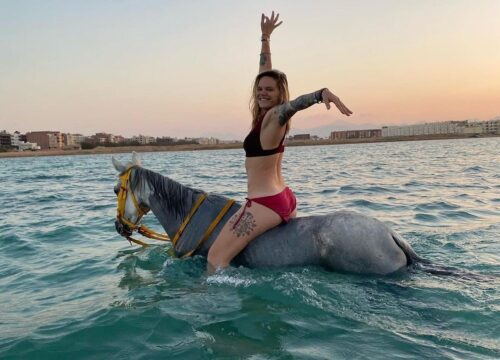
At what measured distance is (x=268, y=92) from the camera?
5.70m

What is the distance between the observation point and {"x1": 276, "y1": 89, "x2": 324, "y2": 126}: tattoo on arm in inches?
193

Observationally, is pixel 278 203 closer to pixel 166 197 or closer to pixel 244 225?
pixel 244 225

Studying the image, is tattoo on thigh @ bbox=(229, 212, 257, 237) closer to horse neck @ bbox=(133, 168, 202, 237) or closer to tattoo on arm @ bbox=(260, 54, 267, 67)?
horse neck @ bbox=(133, 168, 202, 237)

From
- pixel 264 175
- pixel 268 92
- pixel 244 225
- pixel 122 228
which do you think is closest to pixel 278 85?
pixel 268 92

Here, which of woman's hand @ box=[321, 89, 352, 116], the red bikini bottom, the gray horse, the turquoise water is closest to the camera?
the turquoise water

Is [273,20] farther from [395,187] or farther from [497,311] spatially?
[395,187]

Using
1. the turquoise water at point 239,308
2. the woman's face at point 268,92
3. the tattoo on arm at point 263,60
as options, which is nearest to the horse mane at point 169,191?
the turquoise water at point 239,308

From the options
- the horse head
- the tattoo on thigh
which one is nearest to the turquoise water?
the tattoo on thigh

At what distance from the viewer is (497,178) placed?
2002 cm

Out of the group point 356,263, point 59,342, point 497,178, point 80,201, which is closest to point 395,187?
point 497,178

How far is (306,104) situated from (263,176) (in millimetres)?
1298

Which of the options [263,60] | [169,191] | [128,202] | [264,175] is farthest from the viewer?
[128,202]

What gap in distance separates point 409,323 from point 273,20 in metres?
4.73

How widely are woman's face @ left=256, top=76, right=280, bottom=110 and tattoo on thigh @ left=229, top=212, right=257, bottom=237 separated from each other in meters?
1.43
